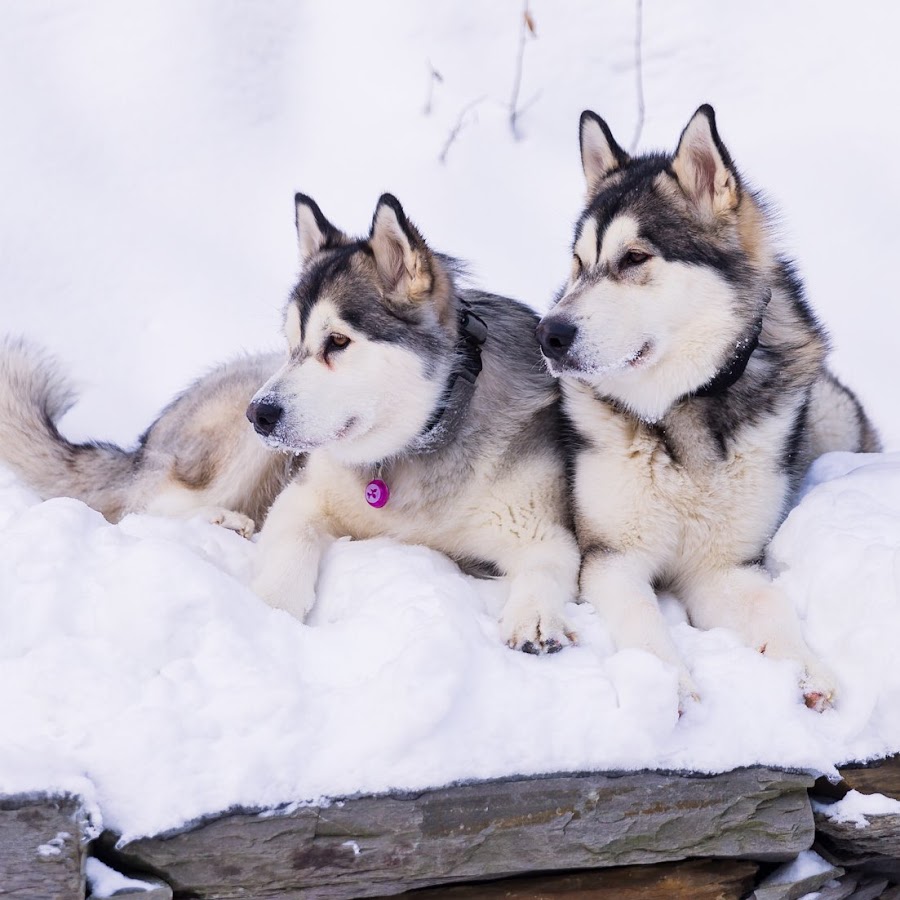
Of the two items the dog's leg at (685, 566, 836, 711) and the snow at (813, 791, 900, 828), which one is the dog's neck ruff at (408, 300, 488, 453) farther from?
the snow at (813, 791, 900, 828)

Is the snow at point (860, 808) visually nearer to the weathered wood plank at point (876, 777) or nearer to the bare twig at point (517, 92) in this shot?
the weathered wood plank at point (876, 777)

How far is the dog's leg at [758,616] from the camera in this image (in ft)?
9.80

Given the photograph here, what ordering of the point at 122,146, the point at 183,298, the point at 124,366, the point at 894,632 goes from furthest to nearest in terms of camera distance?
the point at 122,146
the point at 183,298
the point at 124,366
the point at 894,632

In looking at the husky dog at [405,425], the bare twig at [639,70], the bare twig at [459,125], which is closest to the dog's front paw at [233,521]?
the husky dog at [405,425]

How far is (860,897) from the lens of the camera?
305 cm

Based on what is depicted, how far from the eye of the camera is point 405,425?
11.8ft

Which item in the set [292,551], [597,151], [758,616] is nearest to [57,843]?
[292,551]

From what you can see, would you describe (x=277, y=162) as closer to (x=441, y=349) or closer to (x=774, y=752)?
(x=441, y=349)

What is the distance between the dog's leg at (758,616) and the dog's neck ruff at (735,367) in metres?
0.62

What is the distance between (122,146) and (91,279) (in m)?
1.51

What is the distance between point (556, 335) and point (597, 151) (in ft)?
3.58

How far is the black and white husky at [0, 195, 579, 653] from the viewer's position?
339 cm

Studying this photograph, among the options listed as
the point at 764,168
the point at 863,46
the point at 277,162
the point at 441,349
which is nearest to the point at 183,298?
the point at 277,162

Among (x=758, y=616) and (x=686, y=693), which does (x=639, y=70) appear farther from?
(x=686, y=693)
